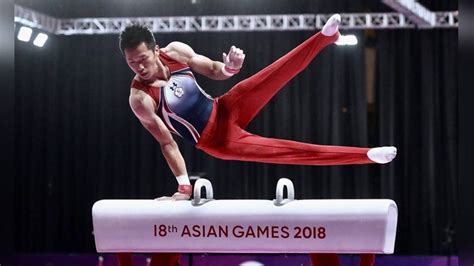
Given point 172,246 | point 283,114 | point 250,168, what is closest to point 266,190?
point 250,168

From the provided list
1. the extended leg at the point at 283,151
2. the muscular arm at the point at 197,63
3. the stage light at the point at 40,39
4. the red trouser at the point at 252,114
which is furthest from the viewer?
the stage light at the point at 40,39

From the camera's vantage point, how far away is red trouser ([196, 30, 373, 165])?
544cm

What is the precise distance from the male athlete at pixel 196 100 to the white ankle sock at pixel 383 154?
613 mm

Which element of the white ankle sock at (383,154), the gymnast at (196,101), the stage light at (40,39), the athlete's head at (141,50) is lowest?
the white ankle sock at (383,154)

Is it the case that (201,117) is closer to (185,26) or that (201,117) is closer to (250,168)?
(185,26)

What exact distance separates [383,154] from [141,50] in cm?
196

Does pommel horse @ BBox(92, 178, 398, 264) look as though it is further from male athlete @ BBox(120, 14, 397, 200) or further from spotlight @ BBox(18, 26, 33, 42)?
spotlight @ BBox(18, 26, 33, 42)

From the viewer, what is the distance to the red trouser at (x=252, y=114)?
544cm

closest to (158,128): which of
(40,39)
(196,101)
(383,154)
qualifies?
(196,101)

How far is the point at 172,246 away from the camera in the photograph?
16.5 feet

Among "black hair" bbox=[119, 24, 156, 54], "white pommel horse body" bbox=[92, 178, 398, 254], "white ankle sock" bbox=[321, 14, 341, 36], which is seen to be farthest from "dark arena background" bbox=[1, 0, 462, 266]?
"white pommel horse body" bbox=[92, 178, 398, 254]

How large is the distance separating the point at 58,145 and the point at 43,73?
0.94 metres

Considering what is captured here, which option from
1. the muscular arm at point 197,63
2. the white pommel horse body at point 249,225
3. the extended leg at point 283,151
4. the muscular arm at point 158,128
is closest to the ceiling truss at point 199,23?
the muscular arm at point 197,63

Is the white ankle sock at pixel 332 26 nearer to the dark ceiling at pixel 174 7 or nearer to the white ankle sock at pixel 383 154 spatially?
the white ankle sock at pixel 383 154
